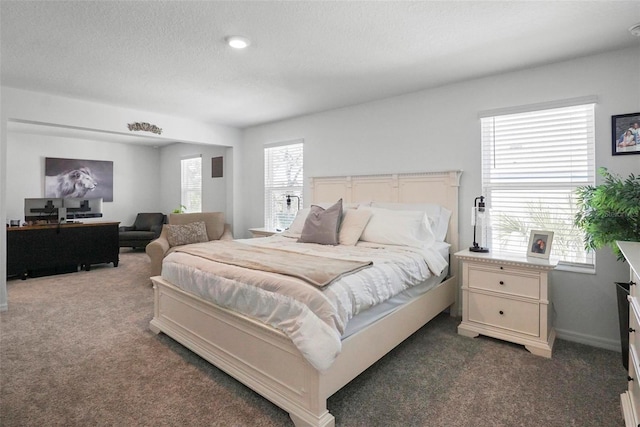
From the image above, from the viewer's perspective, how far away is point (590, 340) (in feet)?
8.86

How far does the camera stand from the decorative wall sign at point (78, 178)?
667cm

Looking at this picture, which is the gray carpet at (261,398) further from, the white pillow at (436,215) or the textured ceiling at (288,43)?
the textured ceiling at (288,43)

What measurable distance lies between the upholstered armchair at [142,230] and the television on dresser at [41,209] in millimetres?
1576

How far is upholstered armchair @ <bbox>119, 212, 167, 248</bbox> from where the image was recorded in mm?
6879

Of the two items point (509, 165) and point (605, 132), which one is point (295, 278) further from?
point (605, 132)

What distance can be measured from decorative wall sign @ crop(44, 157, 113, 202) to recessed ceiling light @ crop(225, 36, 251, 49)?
5858 millimetres

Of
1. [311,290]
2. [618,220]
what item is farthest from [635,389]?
[311,290]

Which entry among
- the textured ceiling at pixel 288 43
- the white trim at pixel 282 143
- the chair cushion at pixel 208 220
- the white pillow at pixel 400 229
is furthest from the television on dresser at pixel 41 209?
the white pillow at pixel 400 229

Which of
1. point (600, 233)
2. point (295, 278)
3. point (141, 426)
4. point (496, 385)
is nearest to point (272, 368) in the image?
point (295, 278)

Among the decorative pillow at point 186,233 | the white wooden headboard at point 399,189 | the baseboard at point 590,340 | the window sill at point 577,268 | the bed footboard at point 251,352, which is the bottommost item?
the baseboard at point 590,340

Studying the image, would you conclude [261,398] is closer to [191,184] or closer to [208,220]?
[208,220]

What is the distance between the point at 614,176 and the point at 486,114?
1135mm

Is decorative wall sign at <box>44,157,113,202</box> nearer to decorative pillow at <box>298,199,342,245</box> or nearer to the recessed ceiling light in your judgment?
decorative pillow at <box>298,199,342,245</box>

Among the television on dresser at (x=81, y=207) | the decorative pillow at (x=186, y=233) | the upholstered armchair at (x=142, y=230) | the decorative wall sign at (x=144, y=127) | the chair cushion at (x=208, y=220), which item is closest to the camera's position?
the decorative wall sign at (x=144, y=127)
